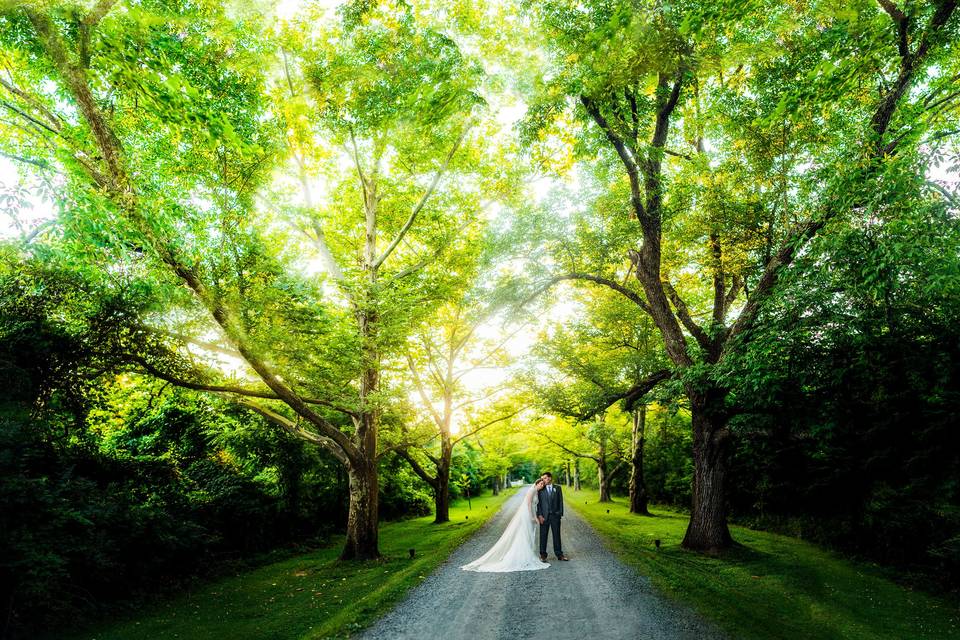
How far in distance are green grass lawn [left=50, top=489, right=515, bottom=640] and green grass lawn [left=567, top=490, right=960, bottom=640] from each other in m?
5.29

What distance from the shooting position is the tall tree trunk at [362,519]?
40.2 feet

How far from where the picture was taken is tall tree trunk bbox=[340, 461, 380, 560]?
12250 millimetres

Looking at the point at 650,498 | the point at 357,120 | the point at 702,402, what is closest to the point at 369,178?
the point at 357,120

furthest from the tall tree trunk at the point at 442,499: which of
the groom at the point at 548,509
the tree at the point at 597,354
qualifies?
the groom at the point at 548,509

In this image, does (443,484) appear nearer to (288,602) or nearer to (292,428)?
(292,428)

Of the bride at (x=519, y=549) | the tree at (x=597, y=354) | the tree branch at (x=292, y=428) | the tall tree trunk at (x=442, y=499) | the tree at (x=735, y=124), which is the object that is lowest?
the tall tree trunk at (x=442, y=499)

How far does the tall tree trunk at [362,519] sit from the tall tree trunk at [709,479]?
8729mm

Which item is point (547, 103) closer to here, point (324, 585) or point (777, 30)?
point (777, 30)

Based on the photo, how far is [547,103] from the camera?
8.91m

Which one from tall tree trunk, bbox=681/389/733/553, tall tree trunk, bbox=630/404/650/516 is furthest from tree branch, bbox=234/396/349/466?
tall tree trunk, bbox=630/404/650/516

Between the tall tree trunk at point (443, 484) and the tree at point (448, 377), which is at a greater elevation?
the tree at point (448, 377)

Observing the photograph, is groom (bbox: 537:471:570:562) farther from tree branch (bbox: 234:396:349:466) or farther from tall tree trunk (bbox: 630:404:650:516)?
tall tree trunk (bbox: 630:404:650:516)

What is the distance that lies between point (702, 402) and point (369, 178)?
1247 cm

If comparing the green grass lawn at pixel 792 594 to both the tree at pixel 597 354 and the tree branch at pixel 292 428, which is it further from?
the tree branch at pixel 292 428
